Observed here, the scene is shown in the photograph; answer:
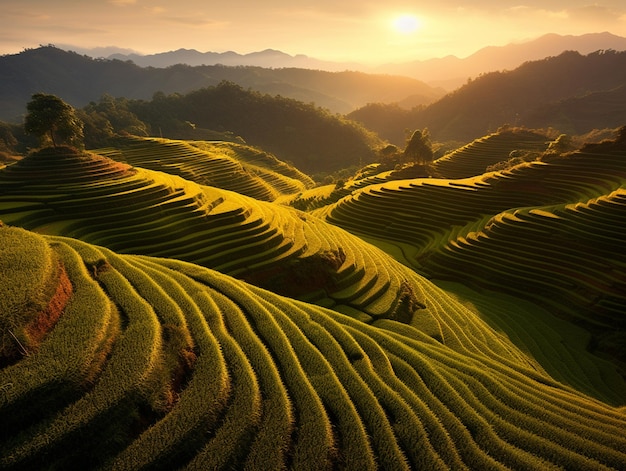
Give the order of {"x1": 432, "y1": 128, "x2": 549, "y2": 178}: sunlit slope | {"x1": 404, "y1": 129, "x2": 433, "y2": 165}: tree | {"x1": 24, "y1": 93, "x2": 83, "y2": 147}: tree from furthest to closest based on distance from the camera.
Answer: {"x1": 404, "y1": 129, "x2": 433, "y2": 165}: tree
{"x1": 432, "y1": 128, "x2": 549, "y2": 178}: sunlit slope
{"x1": 24, "y1": 93, "x2": 83, "y2": 147}: tree

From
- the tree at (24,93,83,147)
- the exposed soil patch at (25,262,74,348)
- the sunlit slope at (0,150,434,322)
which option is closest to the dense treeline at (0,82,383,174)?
the tree at (24,93,83,147)

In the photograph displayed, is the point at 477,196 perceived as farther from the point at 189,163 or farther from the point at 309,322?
the point at 189,163

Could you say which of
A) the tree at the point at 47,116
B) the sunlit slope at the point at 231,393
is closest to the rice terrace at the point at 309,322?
the sunlit slope at the point at 231,393

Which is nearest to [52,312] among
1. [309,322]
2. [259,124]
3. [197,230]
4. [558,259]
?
[309,322]

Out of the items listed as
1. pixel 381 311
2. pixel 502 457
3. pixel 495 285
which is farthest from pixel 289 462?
pixel 495 285

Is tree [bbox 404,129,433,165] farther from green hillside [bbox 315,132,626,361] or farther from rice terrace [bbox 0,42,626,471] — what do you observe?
green hillside [bbox 315,132,626,361]

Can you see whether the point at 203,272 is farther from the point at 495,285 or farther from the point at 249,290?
the point at 495,285

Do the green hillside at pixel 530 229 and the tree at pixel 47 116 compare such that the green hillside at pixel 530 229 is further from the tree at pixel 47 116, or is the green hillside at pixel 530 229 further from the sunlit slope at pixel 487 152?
the tree at pixel 47 116
